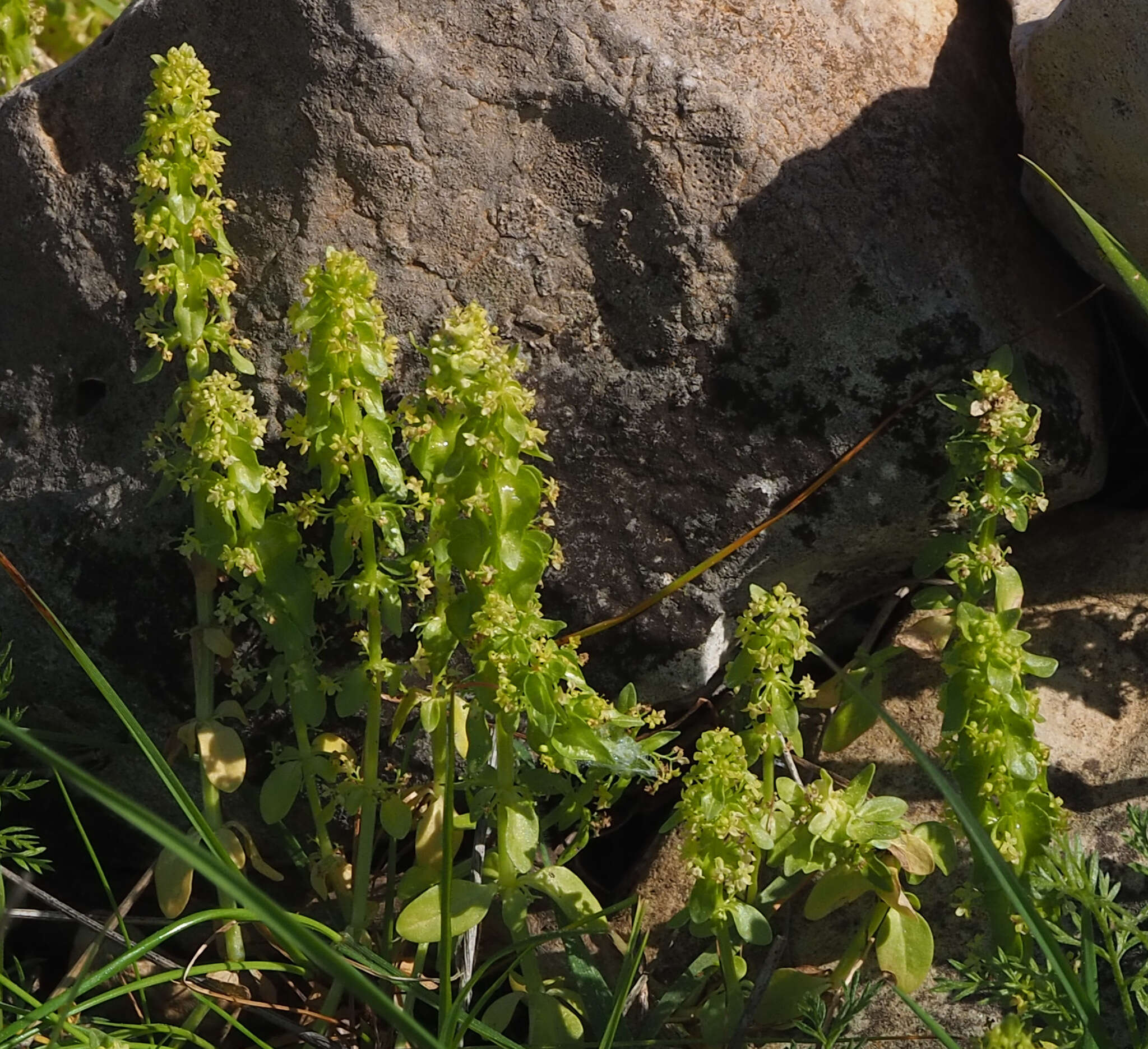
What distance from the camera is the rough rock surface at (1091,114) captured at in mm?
2617

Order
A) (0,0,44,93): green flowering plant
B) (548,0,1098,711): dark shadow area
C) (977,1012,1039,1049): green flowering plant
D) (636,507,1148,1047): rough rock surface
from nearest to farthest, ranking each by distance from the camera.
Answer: (977,1012,1039,1049): green flowering plant, (636,507,1148,1047): rough rock surface, (548,0,1098,711): dark shadow area, (0,0,44,93): green flowering plant

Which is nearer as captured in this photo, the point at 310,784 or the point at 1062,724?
the point at 310,784

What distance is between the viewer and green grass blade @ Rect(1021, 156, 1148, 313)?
94.1 inches

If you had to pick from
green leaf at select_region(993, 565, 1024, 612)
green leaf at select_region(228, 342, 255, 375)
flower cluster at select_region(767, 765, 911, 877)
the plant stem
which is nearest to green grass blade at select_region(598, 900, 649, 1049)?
flower cluster at select_region(767, 765, 911, 877)

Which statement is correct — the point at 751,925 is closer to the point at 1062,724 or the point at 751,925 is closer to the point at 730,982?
the point at 730,982

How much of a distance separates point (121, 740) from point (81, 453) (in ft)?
2.18

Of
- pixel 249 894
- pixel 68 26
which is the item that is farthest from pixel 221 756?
pixel 68 26

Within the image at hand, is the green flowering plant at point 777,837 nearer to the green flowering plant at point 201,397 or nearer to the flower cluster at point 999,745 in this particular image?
the flower cluster at point 999,745

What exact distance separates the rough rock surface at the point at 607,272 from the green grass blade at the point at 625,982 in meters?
0.63

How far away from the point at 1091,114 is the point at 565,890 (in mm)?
1976

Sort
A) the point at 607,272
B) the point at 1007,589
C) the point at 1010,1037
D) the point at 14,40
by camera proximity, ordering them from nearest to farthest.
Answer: the point at 1010,1037 < the point at 1007,589 < the point at 607,272 < the point at 14,40

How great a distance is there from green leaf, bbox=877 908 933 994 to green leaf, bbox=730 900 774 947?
23 centimetres

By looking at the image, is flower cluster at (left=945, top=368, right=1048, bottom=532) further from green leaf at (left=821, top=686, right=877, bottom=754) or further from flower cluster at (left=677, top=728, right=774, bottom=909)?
flower cluster at (left=677, top=728, right=774, bottom=909)

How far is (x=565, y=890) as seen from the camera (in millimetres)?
2457
